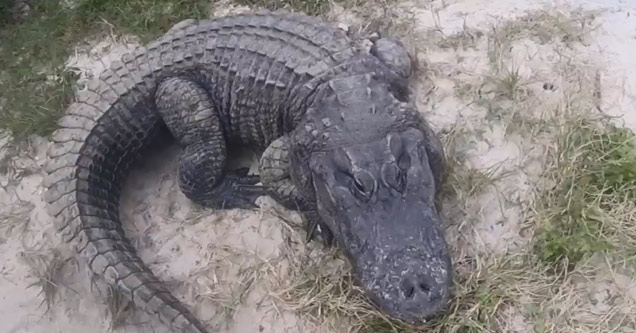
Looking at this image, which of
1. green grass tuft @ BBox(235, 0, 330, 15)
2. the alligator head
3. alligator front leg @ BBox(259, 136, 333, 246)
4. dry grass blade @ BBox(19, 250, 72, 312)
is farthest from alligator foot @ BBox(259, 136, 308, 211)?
green grass tuft @ BBox(235, 0, 330, 15)

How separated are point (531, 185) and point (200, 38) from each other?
1.80 metres

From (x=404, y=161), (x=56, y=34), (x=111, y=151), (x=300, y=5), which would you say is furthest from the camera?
(x=56, y=34)

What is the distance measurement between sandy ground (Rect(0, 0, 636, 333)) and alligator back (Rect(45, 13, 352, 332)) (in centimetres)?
25

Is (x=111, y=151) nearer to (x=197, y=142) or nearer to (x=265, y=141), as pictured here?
(x=197, y=142)

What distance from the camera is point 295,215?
3928mm

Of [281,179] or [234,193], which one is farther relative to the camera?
[234,193]

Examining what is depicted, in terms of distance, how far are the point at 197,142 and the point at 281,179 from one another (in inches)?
18.9

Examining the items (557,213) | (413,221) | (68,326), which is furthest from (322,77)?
(68,326)

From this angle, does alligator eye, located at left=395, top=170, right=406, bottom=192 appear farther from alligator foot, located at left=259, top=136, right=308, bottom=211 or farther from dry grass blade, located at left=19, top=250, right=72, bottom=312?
dry grass blade, located at left=19, top=250, right=72, bottom=312

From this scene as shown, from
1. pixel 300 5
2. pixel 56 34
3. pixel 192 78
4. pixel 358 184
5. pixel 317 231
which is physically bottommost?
pixel 317 231

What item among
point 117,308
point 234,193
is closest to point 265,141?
point 234,193

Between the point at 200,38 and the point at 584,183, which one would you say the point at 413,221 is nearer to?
the point at 584,183

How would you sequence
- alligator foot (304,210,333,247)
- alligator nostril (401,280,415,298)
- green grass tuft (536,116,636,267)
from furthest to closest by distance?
alligator foot (304,210,333,247) → green grass tuft (536,116,636,267) → alligator nostril (401,280,415,298)

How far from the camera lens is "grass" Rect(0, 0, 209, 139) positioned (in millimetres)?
4598
